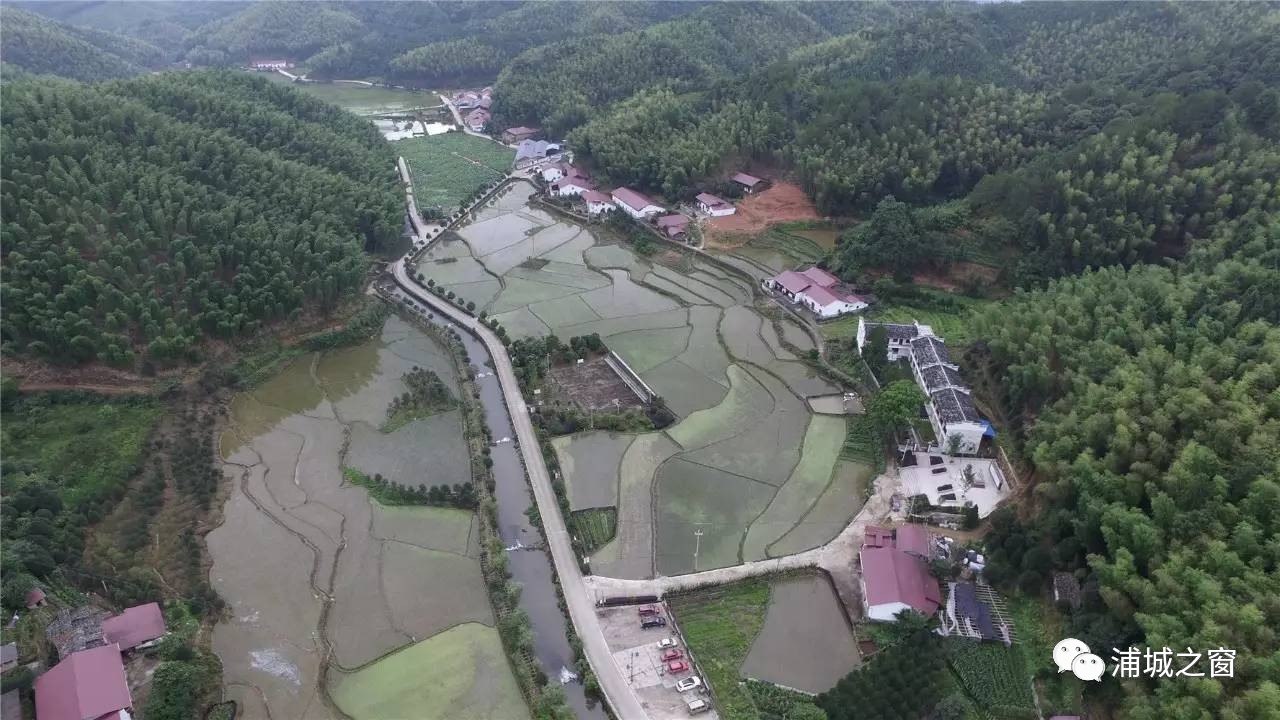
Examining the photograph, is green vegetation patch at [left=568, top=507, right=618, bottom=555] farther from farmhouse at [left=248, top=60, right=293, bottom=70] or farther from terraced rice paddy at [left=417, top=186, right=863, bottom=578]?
farmhouse at [left=248, top=60, right=293, bottom=70]

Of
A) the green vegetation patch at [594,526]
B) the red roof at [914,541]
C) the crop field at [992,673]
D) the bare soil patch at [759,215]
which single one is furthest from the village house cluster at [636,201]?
the crop field at [992,673]

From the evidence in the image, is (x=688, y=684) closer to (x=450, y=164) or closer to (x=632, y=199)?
(x=632, y=199)

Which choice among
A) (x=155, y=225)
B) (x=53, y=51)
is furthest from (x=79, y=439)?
(x=53, y=51)

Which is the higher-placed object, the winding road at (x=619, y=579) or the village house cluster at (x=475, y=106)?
the village house cluster at (x=475, y=106)

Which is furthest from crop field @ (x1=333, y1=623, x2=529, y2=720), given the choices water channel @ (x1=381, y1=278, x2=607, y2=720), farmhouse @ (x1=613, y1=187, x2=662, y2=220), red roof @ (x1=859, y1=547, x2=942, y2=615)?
farmhouse @ (x1=613, y1=187, x2=662, y2=220)

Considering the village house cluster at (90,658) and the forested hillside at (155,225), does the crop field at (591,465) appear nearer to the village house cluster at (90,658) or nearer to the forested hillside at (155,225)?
the village house cluster at (90,658)

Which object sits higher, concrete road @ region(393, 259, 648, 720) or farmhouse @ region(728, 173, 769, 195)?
farmhouse @ region(728, 173, 769, 195)
